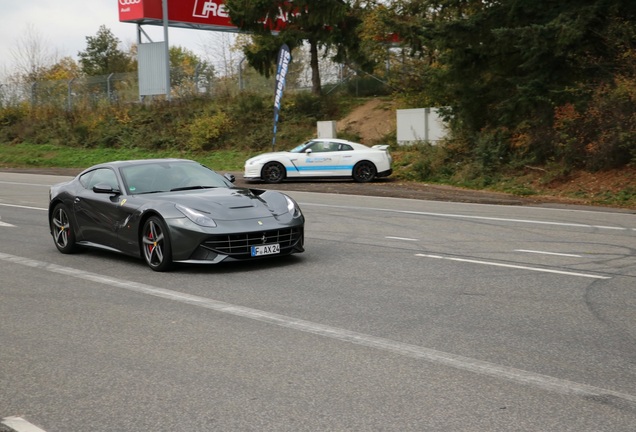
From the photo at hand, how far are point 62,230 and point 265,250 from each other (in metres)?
3.44

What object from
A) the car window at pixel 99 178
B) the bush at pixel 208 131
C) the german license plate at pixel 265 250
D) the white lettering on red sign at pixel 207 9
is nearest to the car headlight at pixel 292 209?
the german license plate at pixel 265 250

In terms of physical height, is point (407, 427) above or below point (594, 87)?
below

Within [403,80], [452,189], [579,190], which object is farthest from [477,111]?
[403,80]

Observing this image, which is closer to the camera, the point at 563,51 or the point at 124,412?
the point at 124,412

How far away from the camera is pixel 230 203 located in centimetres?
1014

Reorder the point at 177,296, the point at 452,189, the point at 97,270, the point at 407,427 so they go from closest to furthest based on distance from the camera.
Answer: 1. the point at 407,427
2. the point at 177,296
3. the point at 97,270
4. the point at 452,189

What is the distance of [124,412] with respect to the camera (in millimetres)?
4934

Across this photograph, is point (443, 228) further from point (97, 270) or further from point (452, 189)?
point (452, 189)

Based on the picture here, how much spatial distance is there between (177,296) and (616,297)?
13.7 feet

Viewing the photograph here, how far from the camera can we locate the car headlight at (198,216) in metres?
9.66

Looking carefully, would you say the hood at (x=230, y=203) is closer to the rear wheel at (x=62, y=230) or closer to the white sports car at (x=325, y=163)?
the rear wheel at (x=62, y=230)

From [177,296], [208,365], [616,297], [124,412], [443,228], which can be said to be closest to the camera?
[124,412]

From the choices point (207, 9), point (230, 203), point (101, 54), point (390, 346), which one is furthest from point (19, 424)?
point (101, 54)

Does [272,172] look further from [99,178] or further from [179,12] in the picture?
[179,12]
